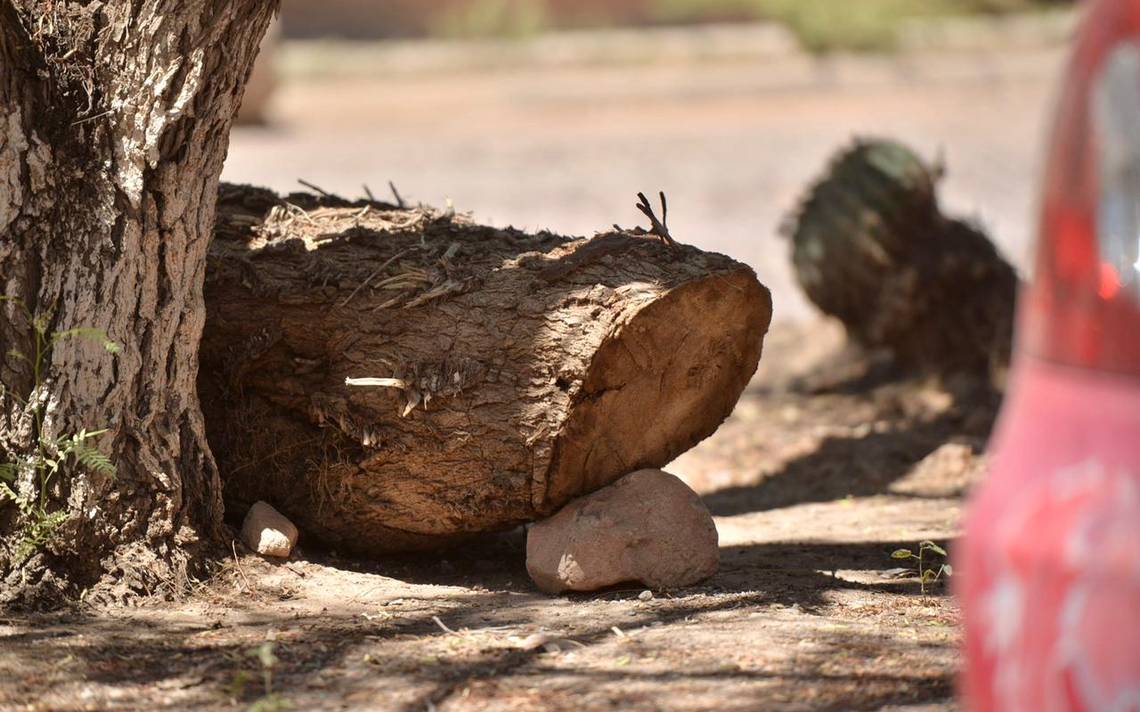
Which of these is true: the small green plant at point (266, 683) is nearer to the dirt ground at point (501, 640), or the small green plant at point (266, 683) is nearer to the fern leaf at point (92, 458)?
the dirt ground at point (501, 640)

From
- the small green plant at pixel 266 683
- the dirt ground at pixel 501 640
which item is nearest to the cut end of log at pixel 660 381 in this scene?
the dirt ground at pixel 501 640

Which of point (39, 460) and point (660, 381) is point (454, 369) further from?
point (39, 460)

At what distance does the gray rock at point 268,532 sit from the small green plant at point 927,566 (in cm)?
161

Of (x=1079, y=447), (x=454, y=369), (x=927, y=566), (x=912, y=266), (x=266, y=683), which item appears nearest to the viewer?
(x=1079, y=447)

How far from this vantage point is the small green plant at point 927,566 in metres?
3.60

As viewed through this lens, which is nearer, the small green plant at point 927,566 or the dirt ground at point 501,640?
the dirt ground at point 501,640

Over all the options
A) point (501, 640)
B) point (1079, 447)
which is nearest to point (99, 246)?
point (501, 640)

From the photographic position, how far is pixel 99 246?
3.24m

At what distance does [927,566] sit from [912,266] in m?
3.46

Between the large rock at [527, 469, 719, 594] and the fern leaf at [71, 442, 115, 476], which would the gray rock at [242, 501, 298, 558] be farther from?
the large rock at [527, 469, 719, 594]

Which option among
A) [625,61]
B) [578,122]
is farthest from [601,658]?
[625,61]

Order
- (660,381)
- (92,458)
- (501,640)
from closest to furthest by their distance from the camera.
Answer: (501,640) < (92,458) < (660,381)

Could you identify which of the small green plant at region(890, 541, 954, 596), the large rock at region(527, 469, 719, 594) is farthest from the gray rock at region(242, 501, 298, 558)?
the small green plant at region(890, 541, 954, 596)

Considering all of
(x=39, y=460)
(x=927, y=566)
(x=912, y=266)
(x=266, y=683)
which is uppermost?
(x=912, y=266)
